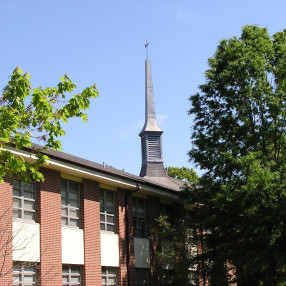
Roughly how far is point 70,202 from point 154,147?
13.6 metres

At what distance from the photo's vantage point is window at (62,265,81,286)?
782 inches

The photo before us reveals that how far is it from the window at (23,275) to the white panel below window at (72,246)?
5.44 ft

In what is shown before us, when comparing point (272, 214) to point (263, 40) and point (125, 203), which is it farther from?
point (263, 40)

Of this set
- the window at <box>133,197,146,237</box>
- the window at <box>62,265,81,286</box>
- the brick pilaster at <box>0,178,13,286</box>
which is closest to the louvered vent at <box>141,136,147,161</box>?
the window at <box>133,197,146,237</box>

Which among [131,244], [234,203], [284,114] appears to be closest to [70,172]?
[131,244]

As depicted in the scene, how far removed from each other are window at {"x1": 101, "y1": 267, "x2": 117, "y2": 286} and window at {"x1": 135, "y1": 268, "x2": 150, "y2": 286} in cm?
155

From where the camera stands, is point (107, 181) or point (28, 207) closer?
point (28, 207)

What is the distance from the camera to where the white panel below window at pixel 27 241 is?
17736 millimetres

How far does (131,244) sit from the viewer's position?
2347 centimetres

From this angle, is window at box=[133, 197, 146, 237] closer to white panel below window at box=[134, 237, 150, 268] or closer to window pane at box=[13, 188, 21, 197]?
white panel below window at box=[134, 237, 150, 268]

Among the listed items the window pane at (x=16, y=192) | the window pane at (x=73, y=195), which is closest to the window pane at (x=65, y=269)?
the window pane at (x=73, y=195)

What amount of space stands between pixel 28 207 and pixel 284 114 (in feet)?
38.5

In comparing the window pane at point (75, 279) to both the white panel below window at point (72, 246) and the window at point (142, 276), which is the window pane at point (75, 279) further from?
the window at point (142, 276)

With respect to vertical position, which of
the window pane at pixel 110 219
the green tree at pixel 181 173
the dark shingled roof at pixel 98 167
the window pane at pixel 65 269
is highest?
the green tree at pixel 181 173
